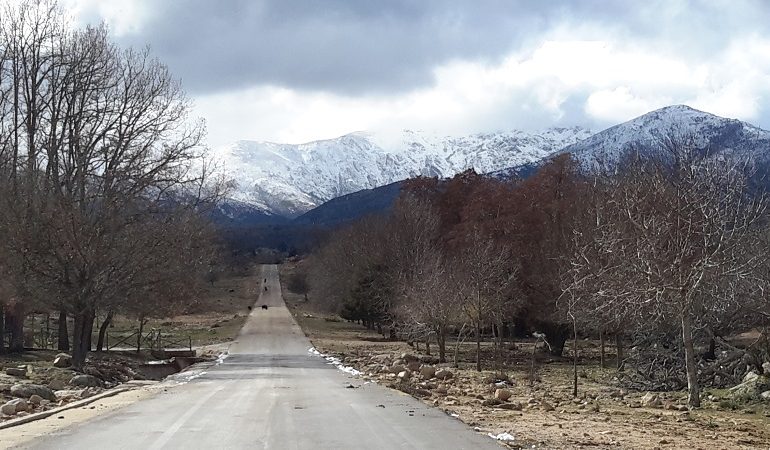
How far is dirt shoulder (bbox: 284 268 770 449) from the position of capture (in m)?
13.2

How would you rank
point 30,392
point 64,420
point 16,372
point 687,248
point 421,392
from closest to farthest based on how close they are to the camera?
1. point 64,420
2. point 687,248
3. point 30,392
4. point 421,392
5. point 16,372

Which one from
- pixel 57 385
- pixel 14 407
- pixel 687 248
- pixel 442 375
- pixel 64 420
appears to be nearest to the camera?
pixel 64 420

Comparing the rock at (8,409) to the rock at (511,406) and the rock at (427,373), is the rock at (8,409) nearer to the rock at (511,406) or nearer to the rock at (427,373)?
the rock at (511,406)

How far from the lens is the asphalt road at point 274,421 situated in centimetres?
1188

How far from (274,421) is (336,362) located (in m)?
22.7

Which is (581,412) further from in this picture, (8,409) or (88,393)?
(88,393)

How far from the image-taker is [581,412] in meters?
18.1

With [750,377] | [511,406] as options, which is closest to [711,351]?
[750,377]

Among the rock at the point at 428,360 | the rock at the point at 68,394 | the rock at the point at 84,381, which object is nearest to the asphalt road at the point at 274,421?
the rock at the point at 68,394

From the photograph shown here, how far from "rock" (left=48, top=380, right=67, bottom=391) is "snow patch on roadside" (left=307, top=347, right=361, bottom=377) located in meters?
10.1

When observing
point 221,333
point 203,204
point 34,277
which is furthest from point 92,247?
point 221,333

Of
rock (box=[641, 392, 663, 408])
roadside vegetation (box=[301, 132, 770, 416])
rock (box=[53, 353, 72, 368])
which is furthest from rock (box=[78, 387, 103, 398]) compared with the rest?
rock (box=[641, 392, 663, 408])

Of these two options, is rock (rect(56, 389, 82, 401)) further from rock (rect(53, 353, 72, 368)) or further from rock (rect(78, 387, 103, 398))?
rock (rect(53, 353, 72, 368))

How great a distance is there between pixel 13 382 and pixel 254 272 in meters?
155
